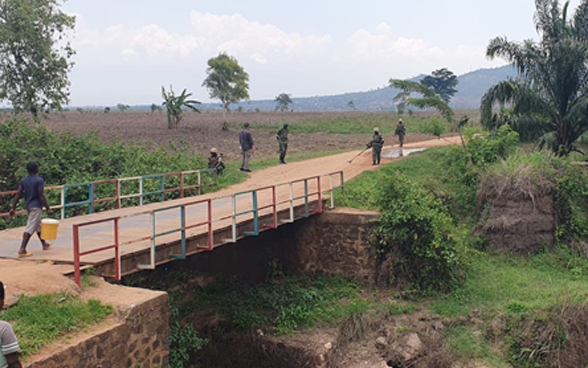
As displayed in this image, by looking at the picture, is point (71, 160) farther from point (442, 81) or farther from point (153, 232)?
point (442, 81)

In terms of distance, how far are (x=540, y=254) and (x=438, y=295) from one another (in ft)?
13.4

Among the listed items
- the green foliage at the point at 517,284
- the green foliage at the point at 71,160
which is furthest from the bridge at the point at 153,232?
the green foliage at the point at 517,284

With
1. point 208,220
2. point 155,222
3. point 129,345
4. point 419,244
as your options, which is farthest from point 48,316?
point 419,244

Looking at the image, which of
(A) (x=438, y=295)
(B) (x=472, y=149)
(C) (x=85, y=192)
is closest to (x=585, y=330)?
(A) (x=438, y=295)

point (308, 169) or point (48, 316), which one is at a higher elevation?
point (308, 169)

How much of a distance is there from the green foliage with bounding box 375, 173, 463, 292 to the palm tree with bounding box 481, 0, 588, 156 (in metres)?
7.40

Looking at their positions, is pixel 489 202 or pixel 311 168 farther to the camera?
pixel 311 168

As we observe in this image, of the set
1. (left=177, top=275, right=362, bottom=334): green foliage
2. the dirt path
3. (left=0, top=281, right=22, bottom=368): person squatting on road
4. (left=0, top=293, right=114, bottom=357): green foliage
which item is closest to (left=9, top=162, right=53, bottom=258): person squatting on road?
(left=0, top=293, right=114, bottom=357): green foliage

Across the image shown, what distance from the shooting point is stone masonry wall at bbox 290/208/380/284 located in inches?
653

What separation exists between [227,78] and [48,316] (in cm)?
6465

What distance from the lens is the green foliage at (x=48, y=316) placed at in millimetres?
7543

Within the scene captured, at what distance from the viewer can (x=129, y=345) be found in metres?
8.66

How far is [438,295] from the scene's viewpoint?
1545 cm

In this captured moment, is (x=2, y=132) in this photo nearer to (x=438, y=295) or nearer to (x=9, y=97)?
(x=9, y=97)
